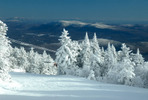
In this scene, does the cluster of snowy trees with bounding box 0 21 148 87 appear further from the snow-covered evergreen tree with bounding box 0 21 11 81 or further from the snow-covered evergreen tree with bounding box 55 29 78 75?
the snow-covered evergreen tree with bounding box 0 21 11 81

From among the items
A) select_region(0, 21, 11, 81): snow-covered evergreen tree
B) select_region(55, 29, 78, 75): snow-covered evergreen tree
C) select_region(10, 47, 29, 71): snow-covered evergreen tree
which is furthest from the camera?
select_region(10, 47, 29, 71): snow-covered evergreen tree

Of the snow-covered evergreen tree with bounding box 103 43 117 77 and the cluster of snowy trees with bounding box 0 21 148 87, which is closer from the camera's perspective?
Result: the cluster of snowy trees with bounding box 0 21 148 87

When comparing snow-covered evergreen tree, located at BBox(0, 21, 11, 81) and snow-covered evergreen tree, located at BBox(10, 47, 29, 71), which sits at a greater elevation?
snow-covered evergreen tree, located at BBox(0, 21, 11, 81)

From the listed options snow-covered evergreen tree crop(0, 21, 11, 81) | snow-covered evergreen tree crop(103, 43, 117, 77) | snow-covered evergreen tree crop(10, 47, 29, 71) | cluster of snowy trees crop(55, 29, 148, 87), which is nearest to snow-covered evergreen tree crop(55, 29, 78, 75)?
cluster of snowy trees crop(55, 29, 148, 87)

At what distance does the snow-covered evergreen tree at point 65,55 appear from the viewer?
36.8 metres

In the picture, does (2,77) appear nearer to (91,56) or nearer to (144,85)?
(91,56)

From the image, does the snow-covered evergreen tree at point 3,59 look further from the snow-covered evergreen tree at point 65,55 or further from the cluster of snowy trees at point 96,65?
the snow-covered evergreen tree at point 65,55

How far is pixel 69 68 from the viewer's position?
126ft

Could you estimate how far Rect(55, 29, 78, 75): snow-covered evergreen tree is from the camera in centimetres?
3676

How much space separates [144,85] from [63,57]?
1834cm

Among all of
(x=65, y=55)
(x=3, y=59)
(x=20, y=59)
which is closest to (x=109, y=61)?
(x=65, y=55)

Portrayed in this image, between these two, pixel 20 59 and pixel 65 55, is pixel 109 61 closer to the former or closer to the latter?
pixel 65 55

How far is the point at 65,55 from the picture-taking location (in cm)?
3669

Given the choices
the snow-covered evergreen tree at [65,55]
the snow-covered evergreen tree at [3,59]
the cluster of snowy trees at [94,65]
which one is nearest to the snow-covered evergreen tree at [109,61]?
the cluster of snowy trees at [94,65]
